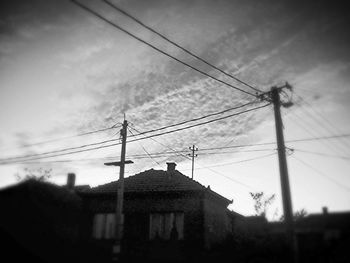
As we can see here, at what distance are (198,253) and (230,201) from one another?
7842mm

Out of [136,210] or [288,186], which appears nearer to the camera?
[288,186]

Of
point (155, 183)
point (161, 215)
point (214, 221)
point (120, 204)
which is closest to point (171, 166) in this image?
point (155, 183)

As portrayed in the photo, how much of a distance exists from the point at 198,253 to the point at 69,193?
11.4 meters

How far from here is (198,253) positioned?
66.2 feet

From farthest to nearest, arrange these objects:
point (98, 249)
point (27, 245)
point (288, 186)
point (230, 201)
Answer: point (230, 201), point (98, 249), point (27, 245), point (288, 186)

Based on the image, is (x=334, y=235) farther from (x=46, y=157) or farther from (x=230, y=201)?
(x=46, y=157)

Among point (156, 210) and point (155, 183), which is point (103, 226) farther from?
point (155, 183)

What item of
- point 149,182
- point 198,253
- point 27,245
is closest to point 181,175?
point 149,182

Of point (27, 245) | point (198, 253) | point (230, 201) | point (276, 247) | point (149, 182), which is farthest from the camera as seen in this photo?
point (230, 201)

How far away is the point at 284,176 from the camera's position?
1241 centimetres

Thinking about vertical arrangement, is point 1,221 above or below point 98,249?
above

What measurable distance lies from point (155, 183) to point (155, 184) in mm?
224

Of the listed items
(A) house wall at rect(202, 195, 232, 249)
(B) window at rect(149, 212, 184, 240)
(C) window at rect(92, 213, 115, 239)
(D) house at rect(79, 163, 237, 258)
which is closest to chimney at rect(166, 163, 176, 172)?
(D) house at rect(79, 163, 237, 258)

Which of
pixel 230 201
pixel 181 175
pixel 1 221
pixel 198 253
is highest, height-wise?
pixel 181 175
